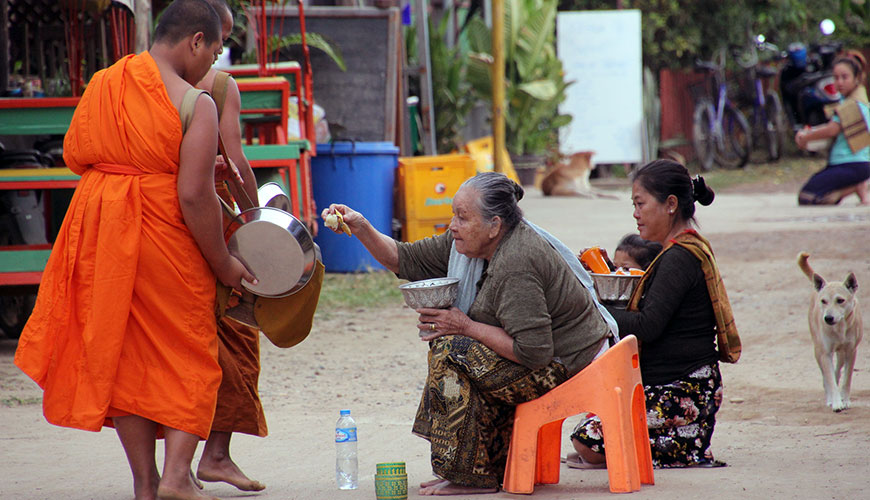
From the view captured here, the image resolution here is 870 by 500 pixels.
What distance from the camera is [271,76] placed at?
Result: 22.8 feet

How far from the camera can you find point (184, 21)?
2.94m

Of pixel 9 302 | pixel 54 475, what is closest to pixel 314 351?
pixel 9 302

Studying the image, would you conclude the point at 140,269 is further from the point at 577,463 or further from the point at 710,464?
the point at 710,464

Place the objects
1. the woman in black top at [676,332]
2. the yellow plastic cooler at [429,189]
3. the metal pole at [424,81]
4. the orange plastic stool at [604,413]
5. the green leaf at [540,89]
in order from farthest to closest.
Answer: the green leaf at [540,89] < the metal pole at [424,81] < the yellow plastic cooler at [429,189] < the woman in black top at [676,332] < the orange plastic stool at [604,413]

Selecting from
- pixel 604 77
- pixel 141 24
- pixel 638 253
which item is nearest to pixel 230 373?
pixel 638 253

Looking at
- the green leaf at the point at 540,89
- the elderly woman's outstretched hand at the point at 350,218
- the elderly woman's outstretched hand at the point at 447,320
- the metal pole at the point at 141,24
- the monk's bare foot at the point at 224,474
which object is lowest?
the monk's bare foot at the point at 224,474

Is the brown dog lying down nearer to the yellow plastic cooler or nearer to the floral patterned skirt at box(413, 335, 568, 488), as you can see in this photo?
the yellow plastic cooler

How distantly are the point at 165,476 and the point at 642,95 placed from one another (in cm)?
1662

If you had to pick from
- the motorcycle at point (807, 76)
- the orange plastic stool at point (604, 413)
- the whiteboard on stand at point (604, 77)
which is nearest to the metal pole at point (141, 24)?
the orange plastic stool at point (604, 413)

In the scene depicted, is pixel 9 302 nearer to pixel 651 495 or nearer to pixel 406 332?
pixel 406 332

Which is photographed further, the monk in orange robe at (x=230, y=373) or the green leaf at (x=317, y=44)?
the green leaf at (x=317, y=44)

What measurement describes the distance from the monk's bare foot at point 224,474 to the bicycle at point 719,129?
16.4 m

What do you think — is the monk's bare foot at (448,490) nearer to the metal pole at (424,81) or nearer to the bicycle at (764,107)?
the metal pole at (424,81)

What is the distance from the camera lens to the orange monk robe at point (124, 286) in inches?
113
